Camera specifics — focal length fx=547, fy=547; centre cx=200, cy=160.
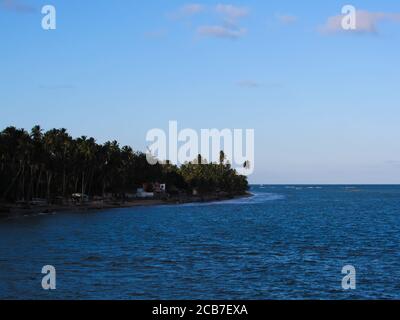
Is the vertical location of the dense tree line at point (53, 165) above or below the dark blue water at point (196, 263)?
above

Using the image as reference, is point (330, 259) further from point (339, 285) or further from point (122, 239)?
point (122, 239)

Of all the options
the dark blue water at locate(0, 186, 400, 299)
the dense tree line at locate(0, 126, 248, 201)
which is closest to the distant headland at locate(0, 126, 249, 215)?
the dense tree line at locate(0, 126, 248, 201)

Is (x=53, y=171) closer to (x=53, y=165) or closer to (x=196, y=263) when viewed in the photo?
(x=53, y=165)

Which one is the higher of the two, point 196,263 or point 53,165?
point 53,165

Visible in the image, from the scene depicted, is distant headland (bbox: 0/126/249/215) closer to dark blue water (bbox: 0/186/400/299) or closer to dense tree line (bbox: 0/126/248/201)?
dense tree line (bbox: 0/126/248/201)

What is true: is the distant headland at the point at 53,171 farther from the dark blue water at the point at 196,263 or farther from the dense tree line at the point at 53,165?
the dark blue water at the point at 196,263

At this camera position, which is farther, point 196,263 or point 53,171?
point 53,171

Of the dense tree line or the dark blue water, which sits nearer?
the dark blue water

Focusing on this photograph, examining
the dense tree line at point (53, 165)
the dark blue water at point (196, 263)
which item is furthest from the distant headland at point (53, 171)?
the dark blue water at point (196, 263)

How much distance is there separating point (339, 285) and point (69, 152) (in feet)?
427

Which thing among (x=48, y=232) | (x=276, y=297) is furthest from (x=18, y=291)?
(x=48, y=232)

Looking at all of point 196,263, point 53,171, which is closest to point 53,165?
point 53,171

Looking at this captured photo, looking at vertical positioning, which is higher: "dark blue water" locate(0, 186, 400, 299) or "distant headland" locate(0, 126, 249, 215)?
"distant headland" locate(0, 126, 249, 215)

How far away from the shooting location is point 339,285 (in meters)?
40.2
